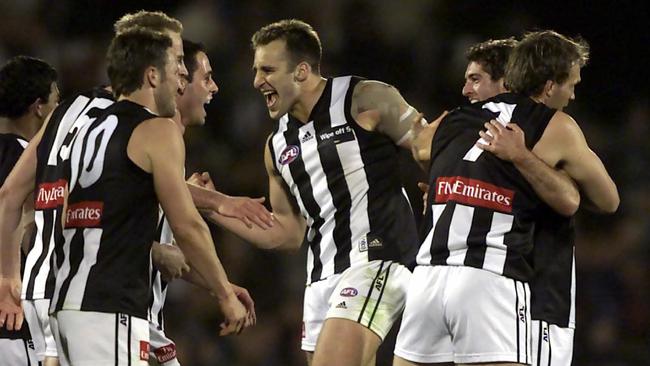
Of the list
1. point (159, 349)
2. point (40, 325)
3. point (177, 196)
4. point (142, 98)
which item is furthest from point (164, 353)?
point (142, 98)

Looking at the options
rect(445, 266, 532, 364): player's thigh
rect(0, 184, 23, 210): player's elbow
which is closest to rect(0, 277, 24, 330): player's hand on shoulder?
rect(0, 184, 23, 210): player's elbow

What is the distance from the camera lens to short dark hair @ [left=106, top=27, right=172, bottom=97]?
4668 millimetres

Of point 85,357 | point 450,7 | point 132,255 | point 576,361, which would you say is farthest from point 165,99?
point 450,7

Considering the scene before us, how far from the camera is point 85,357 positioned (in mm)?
4426

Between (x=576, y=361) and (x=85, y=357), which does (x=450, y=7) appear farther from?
(x=85, y=357)

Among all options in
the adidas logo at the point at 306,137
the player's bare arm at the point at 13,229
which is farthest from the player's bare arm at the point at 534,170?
the player's bare arm at the point at 13,229

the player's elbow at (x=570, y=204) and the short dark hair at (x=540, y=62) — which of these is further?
the short dark hair at (x=540, y=62)

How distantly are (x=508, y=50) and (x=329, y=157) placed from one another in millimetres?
1064

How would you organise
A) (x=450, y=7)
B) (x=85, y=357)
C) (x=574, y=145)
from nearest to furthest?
(x=85, y=357), (x=574, y=145), (x=450, y=7)

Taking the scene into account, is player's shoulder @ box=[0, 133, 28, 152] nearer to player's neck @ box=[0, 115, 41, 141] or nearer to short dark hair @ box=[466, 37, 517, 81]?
player's neck @ box=[0, 115, 41, 141]

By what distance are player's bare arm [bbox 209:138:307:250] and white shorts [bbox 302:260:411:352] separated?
50cm

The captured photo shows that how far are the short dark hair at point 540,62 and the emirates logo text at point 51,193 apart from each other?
2.07m

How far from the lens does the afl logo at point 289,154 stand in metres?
5.92

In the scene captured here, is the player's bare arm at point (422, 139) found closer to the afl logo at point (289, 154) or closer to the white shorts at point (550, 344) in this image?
the afl logo at point (289, 154)
